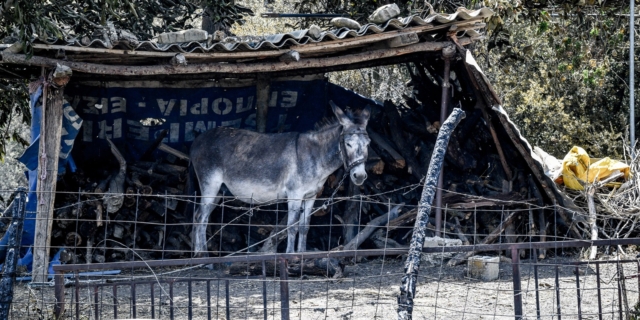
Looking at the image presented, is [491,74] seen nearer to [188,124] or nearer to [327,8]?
[327,8]

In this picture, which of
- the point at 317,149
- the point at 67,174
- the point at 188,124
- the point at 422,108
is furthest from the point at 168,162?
the point at 422,108

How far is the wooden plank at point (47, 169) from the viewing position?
9.72 m

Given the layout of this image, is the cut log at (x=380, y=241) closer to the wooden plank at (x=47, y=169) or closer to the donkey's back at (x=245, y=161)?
the donkey's back at (x=245, y=161)

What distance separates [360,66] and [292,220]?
8.14 ft

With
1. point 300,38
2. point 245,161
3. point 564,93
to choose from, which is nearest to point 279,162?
→ point 245,161

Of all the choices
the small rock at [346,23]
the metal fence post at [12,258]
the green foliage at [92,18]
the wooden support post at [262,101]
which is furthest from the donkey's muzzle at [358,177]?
the metal fence post at [12,258]

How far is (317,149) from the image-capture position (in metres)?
11.2

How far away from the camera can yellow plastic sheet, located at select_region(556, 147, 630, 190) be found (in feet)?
38.3

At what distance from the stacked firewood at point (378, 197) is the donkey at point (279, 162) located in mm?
267


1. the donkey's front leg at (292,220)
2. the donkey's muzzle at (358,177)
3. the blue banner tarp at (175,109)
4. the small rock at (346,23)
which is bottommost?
the donkey's front leg at (292,220)

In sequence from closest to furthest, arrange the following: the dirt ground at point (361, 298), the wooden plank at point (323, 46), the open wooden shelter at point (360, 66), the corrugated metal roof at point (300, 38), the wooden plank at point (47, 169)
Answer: the dirt ground at point (361, 298)
the wooden plank at point (47, 169)
the open wooden shelter at point (360, 66)
the corrugated metal roof at point (300, 38)
the wooden plank at point (323, 46)

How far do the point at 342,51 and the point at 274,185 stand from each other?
6.53 ft

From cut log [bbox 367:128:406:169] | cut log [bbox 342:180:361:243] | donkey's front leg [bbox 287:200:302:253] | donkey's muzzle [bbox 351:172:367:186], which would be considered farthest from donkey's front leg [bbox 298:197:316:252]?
cut log [bbox 367:128:406:169]

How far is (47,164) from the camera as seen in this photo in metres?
9.95
